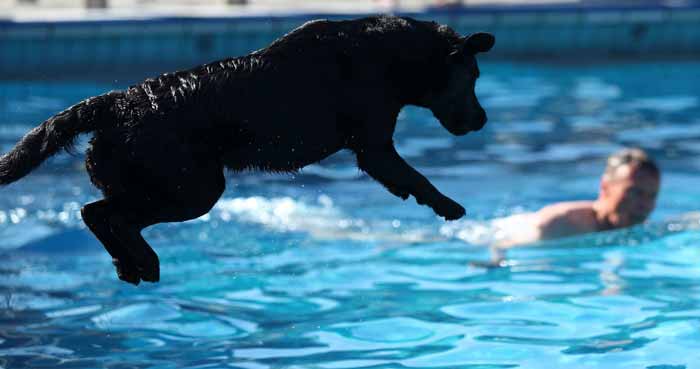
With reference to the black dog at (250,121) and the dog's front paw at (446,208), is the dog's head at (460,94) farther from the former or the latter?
the dog's front paw at (446,208)

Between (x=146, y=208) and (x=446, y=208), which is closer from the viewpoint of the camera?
(x=146, y=208)

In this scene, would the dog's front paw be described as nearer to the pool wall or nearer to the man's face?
the man's face

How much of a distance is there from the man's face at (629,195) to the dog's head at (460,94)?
2.95 metres

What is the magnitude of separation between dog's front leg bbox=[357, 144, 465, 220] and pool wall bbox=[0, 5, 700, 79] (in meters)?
7.48

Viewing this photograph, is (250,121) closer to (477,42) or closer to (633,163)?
(477,42)

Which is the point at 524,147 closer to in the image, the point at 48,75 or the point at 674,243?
the point at 674,243

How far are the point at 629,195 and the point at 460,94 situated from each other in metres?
3.24

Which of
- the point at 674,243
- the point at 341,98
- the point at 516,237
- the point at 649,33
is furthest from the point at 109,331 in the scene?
the point at 649,33

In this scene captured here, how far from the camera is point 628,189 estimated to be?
678 cm

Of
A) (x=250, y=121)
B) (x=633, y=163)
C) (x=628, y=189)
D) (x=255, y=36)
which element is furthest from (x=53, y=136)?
(x=255, y=36)

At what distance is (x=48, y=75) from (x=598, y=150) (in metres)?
5.05

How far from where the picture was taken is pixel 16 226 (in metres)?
7.23

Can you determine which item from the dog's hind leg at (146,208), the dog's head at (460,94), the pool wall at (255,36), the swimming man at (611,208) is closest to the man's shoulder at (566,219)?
the swimming man at (611,208)

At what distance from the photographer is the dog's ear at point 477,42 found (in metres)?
3.73
